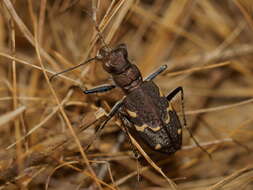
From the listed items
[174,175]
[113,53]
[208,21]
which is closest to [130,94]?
[113,53]

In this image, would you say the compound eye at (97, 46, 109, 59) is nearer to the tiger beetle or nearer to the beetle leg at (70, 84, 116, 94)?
the tiger beetle

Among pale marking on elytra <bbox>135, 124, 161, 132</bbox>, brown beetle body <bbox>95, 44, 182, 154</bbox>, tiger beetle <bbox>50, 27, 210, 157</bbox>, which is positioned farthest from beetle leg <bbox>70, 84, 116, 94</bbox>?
pale marking on elytra <bbox>135, 124, 161, 132</bbox>

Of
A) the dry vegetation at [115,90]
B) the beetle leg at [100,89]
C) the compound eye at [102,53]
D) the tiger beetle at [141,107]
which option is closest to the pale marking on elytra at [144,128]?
the tiger beetle at [141,107]

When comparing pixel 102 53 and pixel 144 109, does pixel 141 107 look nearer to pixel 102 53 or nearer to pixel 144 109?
pixel 144 109

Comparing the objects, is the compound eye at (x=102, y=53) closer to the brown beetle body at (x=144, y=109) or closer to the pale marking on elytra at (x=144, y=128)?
the brown beetle body at (x=144, y=109)

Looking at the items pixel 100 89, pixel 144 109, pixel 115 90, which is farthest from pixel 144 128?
pixel 115 90

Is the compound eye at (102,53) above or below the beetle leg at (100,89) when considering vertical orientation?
above
